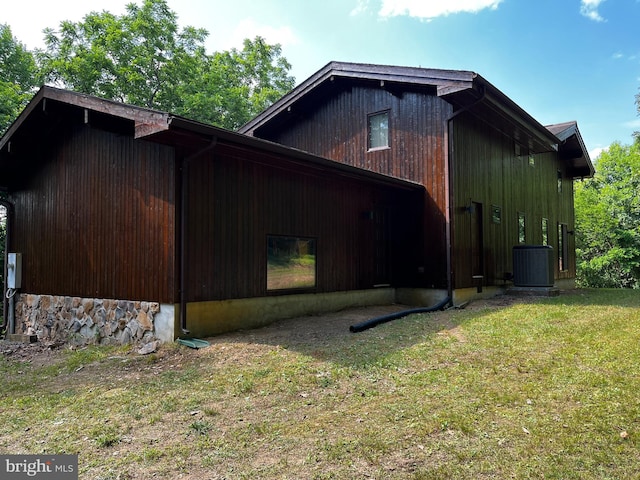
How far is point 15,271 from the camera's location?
945 cm

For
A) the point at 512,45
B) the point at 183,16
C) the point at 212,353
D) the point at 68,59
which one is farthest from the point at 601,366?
the point at 183,16

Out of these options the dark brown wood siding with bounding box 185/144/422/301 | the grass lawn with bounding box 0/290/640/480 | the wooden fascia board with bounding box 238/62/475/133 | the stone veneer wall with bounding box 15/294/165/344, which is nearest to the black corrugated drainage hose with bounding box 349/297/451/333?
the grass lawn with bounding box 0/290/640/480

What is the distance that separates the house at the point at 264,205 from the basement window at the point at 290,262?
32mm

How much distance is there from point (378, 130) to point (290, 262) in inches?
→ 192

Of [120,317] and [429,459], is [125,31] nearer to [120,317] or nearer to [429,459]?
[120,317]

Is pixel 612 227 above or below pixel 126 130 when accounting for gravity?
below

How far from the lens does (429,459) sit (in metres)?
2.84

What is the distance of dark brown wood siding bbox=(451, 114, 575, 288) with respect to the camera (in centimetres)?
1041

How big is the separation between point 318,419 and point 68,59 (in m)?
23.9

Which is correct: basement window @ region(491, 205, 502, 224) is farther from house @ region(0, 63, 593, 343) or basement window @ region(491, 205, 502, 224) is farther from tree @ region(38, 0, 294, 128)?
tree @ region(38, 0, 294, 128)

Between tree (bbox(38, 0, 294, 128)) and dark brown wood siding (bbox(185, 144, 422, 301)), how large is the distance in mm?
15659

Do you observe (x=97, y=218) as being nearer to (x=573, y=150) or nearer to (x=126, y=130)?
(x=126, y=130)

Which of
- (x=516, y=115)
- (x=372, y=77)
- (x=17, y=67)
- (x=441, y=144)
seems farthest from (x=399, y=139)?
(x=17, y=67)

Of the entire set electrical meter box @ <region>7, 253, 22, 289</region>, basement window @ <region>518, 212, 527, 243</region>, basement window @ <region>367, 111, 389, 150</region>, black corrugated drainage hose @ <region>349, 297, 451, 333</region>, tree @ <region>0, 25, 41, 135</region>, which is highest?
tree @ <region>0, 25, 41, 135</region>
